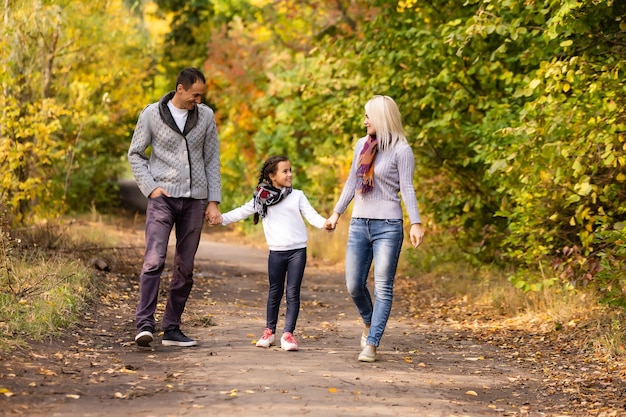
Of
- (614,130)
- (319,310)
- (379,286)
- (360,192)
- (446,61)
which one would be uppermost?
(446,61)

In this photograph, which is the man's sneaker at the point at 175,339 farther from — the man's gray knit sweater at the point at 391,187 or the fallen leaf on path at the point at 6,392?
the fallen leaf on path at the point at 6,392

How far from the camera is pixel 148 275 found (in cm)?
757

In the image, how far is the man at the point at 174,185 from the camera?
25.0ft

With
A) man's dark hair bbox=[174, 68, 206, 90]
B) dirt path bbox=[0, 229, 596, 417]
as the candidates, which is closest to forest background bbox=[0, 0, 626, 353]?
dirt path bbox=[0, 229, 596, 417]

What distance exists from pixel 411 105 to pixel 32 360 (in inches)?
295

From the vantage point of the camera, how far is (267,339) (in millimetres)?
7848

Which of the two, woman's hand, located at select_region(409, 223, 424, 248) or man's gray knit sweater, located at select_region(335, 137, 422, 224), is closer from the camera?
woman's hand, located at select_region(409, 223, 424, 248)

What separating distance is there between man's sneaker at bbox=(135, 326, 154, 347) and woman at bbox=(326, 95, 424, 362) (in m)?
1.61

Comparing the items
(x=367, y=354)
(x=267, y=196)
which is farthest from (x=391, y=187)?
(x=367, y=354)

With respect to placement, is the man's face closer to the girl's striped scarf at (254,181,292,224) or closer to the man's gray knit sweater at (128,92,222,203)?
the man's gray knit sweater at (128,92,222,203)

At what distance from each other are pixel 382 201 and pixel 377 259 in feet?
1.48

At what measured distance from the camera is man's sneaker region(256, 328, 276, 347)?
25.7 feet

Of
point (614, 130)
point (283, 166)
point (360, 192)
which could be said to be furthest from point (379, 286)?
point (614, 130)

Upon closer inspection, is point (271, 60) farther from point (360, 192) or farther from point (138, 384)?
point (138, 384)
